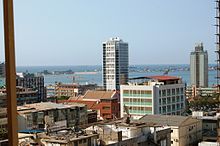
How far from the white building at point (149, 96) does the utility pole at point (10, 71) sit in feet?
42.8

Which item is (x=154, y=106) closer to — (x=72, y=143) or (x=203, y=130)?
(x=203, y=130)

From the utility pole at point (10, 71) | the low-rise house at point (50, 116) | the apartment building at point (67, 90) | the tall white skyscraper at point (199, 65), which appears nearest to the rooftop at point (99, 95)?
the low-rise house at point (50, 116)

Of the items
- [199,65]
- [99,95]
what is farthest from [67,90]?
[199,65]

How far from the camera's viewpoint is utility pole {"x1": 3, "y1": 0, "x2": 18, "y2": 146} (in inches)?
64.6

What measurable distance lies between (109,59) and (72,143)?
2699 cm

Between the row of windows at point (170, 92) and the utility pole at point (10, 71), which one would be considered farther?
the row of windows at point (170, 92)

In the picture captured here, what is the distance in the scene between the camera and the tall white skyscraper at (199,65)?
39.8 meters

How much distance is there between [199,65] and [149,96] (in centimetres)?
2690

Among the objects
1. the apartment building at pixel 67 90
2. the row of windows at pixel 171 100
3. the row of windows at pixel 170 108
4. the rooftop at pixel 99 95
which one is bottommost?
the apartment building at pixel 67 90

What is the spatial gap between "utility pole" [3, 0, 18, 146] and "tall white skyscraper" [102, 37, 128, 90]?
28934 mm

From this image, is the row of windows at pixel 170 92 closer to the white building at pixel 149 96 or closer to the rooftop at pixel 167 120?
the white building at pixel 149 96

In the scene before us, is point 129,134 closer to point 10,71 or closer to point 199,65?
point 10,71

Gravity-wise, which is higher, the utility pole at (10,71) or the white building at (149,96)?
the utility pole at (10,71)

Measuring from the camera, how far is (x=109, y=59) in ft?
108
